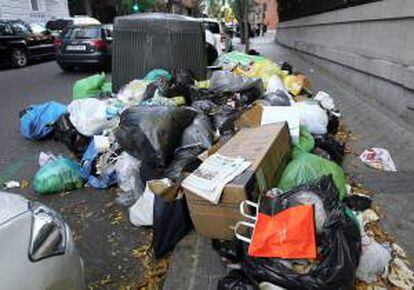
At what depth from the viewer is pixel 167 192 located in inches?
146

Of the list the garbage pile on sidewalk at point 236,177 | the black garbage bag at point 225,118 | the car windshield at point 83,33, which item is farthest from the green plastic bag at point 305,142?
the car windshield at point 83,33

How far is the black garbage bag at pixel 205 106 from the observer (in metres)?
5.64

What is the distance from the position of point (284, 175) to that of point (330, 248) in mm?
1215

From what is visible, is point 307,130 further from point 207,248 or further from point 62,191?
point 62,191

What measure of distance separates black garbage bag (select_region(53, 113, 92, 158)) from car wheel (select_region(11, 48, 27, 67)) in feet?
36.4

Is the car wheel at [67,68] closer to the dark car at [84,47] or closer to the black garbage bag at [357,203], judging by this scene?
the dark car at [84,47]

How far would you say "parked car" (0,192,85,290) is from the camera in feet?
6.39

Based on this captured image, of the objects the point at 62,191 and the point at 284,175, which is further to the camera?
the point at 62,191

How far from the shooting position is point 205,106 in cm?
575

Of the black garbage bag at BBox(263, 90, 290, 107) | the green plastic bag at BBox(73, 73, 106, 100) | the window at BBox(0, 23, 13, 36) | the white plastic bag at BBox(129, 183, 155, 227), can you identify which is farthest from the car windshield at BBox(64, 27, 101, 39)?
the white plastic bag at BBox(129, 183, 155, 227)

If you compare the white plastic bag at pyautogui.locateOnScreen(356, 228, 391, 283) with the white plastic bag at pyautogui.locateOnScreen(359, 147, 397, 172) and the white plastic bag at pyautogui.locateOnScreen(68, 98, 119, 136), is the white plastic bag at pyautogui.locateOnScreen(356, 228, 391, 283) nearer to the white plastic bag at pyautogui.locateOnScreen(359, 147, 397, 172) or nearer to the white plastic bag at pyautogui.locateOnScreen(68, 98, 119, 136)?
the white plastic bag at pyautogui.locateOnScreen(359, 147, 397, 172)

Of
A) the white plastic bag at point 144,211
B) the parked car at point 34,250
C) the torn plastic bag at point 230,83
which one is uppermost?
the parked car at point 34,250

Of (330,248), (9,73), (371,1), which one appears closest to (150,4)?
(9,73)

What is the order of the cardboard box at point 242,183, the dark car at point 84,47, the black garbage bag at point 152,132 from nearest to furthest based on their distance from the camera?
the cardboard box at point 242,183
the black garbage bag at point 152,132
the dark car at point 84,47
